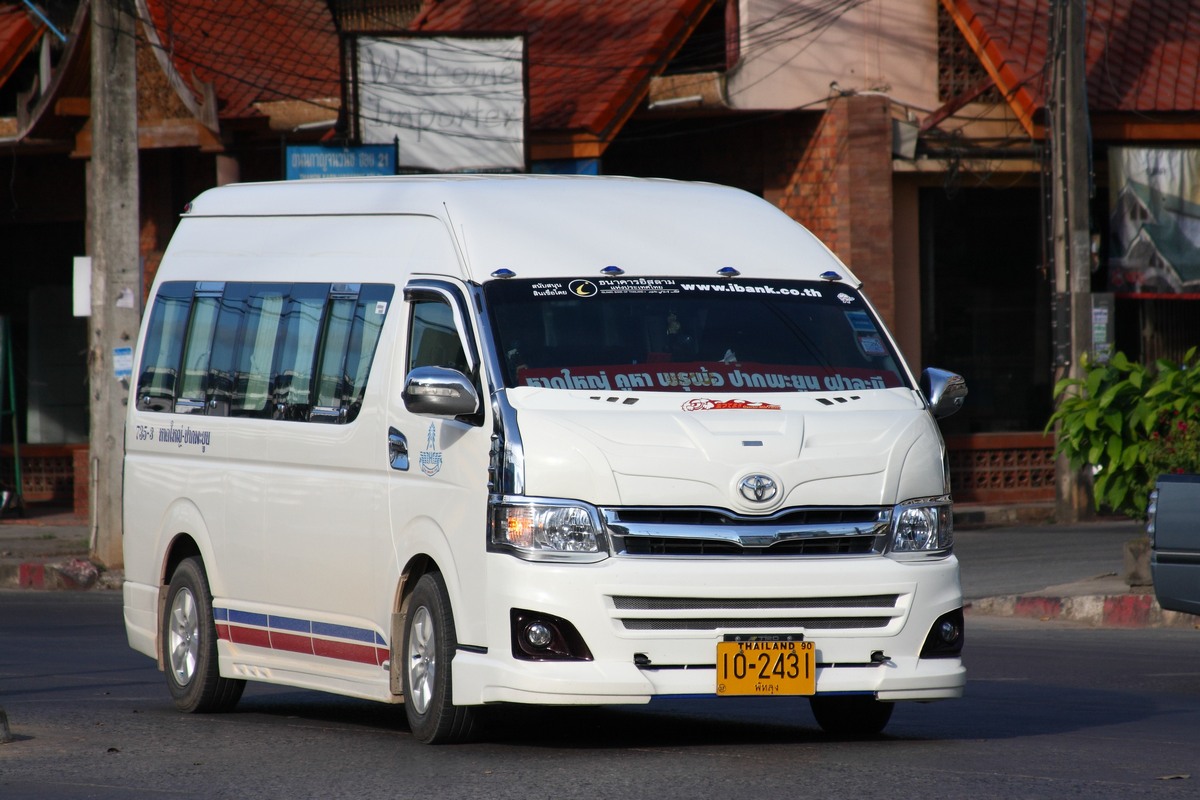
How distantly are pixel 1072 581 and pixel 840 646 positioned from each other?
9245 mm

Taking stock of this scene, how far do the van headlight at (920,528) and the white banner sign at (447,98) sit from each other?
13.9 meters

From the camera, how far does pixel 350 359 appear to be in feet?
30.7

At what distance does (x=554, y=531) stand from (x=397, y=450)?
1204mm

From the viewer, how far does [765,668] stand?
26.1 feet

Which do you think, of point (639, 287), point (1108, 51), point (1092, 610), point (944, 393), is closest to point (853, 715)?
point (944, 393)

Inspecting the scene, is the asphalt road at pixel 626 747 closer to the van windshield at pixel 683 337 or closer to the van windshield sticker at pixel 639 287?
the van windshield at pixel 683 337

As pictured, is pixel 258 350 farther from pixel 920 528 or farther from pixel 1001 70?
pixel 1001 70

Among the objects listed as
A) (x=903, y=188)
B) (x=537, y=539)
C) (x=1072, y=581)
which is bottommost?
(x=1072, y=581)

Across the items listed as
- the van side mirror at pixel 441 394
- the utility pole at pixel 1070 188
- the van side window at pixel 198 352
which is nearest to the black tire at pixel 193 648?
the van side window at pixel 198 352

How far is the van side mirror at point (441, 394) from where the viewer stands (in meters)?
8.20

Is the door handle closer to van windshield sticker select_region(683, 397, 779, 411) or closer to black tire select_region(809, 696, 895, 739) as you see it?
van windshield sticker select_region(683, 397, 779, 411)

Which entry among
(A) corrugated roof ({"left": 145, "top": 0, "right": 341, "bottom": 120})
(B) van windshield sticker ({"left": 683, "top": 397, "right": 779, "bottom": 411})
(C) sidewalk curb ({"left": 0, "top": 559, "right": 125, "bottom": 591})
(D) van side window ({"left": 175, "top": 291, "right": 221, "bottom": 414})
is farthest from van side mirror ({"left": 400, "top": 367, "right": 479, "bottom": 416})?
(A) corrugated roof ({"left": 145, "top": 0, "right": 341, "bottom": 120})

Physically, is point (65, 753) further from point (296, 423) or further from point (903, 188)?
point (903, 188)

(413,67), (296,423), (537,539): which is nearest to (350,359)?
(296,423)
